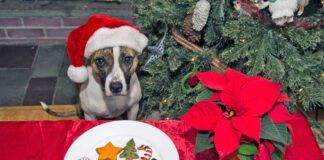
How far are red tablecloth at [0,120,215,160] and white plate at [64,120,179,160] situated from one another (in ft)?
0.18

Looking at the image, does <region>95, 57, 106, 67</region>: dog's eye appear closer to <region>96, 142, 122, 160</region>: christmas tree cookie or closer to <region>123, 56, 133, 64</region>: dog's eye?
<region>123, 56, 133, 64</region>: dog's eye

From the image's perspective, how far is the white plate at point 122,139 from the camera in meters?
1.04

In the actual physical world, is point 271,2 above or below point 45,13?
above

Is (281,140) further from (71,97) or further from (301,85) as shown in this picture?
(71,97)

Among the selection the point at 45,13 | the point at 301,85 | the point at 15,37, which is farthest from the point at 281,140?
the point at 15,37

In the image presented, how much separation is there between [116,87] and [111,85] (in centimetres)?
2

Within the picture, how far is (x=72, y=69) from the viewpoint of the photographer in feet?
4.47

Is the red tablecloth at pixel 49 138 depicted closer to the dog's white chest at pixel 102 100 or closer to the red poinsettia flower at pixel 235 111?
the red poinsettia flower at pixel 235 111

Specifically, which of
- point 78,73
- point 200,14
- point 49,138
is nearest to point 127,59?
point 78,73

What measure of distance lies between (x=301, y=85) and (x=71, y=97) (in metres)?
1.18

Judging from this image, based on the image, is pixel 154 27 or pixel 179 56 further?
pixel 154 27

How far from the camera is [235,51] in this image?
4.51ft

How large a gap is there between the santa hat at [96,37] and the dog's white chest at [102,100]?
0.44ft

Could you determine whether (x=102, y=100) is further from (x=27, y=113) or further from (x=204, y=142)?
(x=204, y=142)
